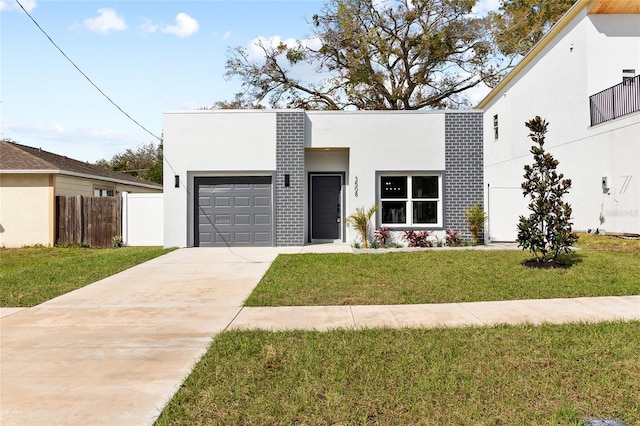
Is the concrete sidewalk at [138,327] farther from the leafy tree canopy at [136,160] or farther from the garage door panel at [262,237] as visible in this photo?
the leafy tree canopy at [136,160]

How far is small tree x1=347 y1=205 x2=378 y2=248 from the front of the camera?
12.6 meters

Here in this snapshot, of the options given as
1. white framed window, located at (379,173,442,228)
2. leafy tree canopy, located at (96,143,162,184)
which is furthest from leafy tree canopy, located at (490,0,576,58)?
leafy tree canopy, located at (96,143,162,184)

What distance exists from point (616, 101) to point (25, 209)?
20728 millimetres

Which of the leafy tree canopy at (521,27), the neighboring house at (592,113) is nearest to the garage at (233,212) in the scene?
the neighboring house at (592,113)

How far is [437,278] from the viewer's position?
26.2 ft

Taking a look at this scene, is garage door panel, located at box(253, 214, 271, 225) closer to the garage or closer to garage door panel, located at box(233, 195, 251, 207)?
the garage

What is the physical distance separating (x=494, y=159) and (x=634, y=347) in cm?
1987

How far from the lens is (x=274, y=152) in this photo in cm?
1308

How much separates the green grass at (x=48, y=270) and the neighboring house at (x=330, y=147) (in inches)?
103

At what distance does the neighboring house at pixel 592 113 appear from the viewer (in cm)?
1324

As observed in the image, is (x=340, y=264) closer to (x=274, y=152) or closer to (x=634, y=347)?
(x=274, y=152)

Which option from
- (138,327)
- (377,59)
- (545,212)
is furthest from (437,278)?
(377,59)

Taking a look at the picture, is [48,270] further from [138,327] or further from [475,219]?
[475,219]

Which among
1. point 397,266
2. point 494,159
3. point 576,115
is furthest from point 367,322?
point 494,159
